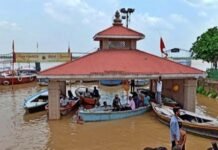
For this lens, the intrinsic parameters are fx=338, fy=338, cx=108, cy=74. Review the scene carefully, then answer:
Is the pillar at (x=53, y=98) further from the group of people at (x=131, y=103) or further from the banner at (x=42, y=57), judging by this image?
the banner at (x=42, y=57)

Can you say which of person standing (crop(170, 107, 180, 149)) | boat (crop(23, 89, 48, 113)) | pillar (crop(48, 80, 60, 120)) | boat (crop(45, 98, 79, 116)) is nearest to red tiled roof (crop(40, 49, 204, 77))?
pillar (crop(48, 80, 60, 120))

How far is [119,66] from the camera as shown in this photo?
783 inches

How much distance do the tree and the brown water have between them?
1682 cm

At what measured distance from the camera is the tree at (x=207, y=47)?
114 feet

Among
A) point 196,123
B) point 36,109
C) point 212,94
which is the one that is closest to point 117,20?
point 36,109

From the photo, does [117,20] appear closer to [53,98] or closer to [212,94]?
[53,98]

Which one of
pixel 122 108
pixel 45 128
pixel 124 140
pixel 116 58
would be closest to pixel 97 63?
pixel 116 58

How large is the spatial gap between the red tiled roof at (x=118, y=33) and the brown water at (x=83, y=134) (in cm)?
497

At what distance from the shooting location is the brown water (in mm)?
14195

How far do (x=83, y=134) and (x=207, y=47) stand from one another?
→ 75.4 ft

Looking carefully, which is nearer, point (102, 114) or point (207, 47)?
point (102, 114)

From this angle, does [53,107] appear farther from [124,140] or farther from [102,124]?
[124,140]

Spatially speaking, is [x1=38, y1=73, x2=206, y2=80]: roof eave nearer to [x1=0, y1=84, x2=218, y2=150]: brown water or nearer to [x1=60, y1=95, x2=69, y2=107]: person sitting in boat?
[x1=0, y1=84, x2=218, y2=150]: brown water

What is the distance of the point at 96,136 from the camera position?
15.7m
